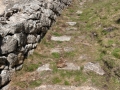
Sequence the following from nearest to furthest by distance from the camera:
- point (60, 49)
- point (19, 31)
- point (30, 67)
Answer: point (19, 31)
point (30, 67)
point (60, 49)

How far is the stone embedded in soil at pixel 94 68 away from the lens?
12495 millimetres

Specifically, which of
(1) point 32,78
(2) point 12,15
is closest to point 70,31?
(2) point 12,15

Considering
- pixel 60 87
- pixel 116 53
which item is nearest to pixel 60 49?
pixel 116 53

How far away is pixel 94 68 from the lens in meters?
12.7

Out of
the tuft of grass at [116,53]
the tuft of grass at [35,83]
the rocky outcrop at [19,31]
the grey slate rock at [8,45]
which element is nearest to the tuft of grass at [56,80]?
the tuft of grass at [35,83]

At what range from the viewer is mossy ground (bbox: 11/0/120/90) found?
1177cm

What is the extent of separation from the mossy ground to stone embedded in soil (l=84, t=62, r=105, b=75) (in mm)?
275

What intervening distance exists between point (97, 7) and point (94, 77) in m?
13.4

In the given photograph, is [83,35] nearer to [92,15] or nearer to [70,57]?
[70,57]

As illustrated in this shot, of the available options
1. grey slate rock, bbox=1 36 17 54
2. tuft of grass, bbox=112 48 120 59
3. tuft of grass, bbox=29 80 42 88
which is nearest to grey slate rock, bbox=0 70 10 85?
Answer: grey slate rock, bbox=1 36 17 54

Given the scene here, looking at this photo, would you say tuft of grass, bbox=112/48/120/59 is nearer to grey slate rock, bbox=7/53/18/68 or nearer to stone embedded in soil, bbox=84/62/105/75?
stone embedded in soil, bbox=84/62/105/75

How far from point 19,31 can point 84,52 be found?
15.2 feet

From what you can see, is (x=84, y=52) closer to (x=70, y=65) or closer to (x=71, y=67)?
(x=70, y=65)

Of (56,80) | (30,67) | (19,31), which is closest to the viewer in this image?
(56,80)
